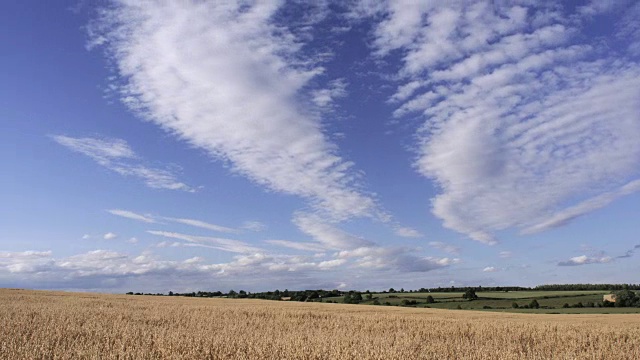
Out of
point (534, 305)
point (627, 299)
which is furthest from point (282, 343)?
point (627, 299)

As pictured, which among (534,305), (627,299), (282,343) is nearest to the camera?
(282,343)

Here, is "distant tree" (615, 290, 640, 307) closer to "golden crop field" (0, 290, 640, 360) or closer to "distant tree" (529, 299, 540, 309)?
"distant tree" (529, 299, 540, 309)

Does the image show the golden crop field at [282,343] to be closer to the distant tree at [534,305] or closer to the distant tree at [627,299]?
the distant tree at [534,305]

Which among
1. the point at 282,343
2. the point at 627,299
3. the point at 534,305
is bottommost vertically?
the point at 282,343

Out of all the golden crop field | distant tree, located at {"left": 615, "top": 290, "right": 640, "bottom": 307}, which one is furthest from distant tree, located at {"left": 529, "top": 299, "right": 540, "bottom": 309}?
the golden crop field

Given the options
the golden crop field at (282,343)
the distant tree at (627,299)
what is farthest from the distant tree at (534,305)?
the golden crop field at (282,343)

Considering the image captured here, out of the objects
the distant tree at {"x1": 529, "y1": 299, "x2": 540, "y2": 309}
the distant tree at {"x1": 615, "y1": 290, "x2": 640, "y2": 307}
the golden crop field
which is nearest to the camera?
the golden crop field

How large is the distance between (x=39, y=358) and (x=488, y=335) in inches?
617

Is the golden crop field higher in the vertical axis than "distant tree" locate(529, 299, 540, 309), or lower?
lower

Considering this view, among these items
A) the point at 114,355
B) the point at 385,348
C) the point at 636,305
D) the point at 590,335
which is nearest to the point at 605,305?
the point at 636,305

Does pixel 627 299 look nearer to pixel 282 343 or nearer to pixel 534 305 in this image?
pixel 534 305

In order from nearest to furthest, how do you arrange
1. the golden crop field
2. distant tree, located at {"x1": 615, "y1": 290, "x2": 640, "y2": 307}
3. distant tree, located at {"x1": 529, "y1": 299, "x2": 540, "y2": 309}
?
the golden crop field, distant tree, located at {"x1": 615, "y1": 290, "x2": 640, "y2": 307}, distant tree, located at {"x1": 529, "y1": 299, "x2": 540, "y2": 309}

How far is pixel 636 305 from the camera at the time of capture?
6494 cm

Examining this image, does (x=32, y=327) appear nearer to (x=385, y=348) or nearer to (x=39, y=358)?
(x=39, y=358)
